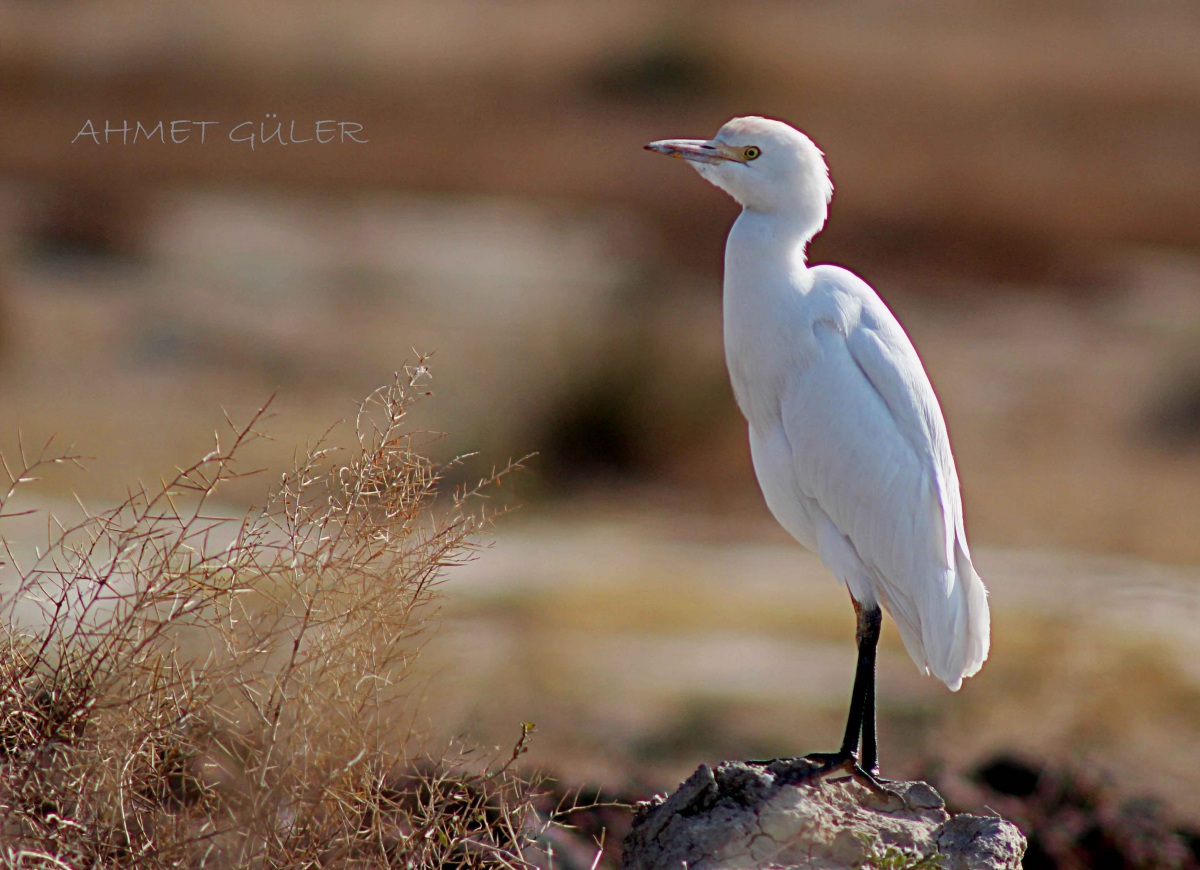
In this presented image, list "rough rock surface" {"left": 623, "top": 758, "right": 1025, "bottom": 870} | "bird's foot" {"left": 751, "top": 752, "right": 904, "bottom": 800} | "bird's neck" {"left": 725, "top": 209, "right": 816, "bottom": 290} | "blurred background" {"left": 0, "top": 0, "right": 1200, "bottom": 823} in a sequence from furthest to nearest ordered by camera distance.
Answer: "blurred background" {"left": 0, "top": 0, "right": 1200, "bottom": 823} → "bird's neck" {"left": 725, "top": 209, "right": 816, "bottom": 290} → "bird's foot" {"left": 751, "top": 752, "right": 904, "bottom": 800} → "rough rock surface" {"left": 623, "top": 758, "right": 1025, "bottom": 870}

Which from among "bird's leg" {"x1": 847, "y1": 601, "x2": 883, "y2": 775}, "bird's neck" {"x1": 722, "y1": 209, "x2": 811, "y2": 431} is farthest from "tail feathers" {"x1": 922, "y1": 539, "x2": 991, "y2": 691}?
"bird's neck" {"x1": 722, "y1": 209, "x2": 811, "y2": 431}

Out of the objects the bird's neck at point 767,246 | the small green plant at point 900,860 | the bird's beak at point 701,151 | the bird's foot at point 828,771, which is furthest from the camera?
the bird's neck at point 767,246

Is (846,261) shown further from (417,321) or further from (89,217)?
(89,217)

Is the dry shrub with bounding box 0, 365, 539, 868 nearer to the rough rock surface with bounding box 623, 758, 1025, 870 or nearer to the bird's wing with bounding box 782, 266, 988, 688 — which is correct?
the rough rock surface with bounding box 623, 758, 1025, 870

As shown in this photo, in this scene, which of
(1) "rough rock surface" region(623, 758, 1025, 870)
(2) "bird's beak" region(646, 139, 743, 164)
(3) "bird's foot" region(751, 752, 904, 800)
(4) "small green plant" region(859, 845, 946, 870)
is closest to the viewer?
(4) "small green plant" region(859, 845, 946, 870)

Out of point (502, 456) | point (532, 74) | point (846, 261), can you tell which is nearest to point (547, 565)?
point (502, 456)

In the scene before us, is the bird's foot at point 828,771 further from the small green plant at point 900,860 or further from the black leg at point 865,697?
the small green plant at point 900,860

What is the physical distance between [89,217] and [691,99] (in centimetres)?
1190

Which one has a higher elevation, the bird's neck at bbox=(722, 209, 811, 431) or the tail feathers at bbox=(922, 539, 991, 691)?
the bird's neck at bbox=(722, 209, 811, 431)

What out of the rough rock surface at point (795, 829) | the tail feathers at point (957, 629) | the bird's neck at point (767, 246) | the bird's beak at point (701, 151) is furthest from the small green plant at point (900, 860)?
the bird's beak at point (701, 151)

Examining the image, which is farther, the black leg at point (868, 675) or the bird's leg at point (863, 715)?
the black leg at point (868, 675)

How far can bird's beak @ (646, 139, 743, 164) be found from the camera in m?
3.35

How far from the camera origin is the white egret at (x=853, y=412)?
3426 mm

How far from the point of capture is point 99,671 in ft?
9.74
